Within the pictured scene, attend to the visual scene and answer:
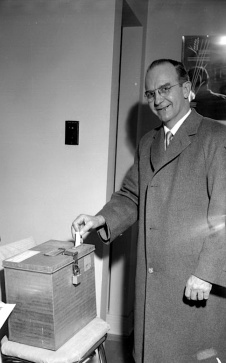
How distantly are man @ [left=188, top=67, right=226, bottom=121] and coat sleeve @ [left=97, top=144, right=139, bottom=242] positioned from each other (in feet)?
2.71

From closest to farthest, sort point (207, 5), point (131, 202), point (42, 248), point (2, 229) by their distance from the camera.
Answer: point (42, 248) → point (131, 202) → point (2, 229) → point (207, 5)

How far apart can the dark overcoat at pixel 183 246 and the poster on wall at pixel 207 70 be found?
0.88 m

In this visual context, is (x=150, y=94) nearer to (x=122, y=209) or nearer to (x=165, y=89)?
(x=165, y=89)

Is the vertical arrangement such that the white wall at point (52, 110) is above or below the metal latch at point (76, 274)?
above

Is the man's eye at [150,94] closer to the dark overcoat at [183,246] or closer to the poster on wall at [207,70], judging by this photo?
the dark overcoat at [183,246]

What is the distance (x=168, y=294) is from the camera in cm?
171

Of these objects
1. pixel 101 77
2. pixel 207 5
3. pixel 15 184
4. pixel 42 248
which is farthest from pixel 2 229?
pixel 207 5

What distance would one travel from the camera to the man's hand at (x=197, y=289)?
155cm

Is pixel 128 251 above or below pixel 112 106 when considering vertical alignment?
below

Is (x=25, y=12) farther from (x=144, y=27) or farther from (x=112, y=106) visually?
(x=144, y=27)

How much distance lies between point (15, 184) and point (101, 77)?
712 mm

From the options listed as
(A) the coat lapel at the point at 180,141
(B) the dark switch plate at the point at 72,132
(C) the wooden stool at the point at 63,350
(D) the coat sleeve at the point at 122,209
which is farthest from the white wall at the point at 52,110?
(C) the wooden stool at the point at 63,350

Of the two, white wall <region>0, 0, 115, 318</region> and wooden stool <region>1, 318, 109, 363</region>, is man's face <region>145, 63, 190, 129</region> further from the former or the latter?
wooden stool <region>1, 318, 109, 363</region>

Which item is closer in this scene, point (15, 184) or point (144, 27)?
point (15, 184)
